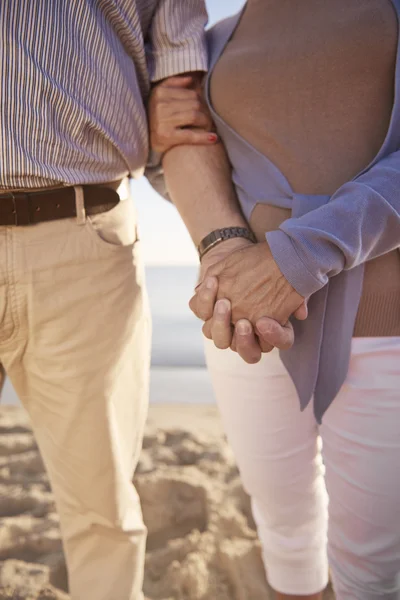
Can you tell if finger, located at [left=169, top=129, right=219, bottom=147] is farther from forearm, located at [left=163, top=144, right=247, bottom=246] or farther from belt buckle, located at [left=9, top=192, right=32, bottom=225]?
belt buckle, located at [left=9, top=192, right=32, bottom=225]

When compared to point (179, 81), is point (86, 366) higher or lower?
lower

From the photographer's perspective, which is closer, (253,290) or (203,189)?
(253,290)

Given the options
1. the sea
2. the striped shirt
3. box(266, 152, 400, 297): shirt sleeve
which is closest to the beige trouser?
the striped shirt

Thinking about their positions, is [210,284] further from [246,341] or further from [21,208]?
[21,208]

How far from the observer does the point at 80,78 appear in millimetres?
1164

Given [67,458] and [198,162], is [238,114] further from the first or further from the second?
[67,458]

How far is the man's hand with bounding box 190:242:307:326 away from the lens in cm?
96

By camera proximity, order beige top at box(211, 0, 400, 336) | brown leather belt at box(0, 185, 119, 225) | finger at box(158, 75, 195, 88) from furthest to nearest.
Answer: finger at box(158, 75, 195, 88) → brown leather belt at box(0, 185, 119, 225) → beige top at box(211, 0, 400, 336)

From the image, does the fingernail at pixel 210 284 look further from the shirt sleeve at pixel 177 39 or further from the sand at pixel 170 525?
the sand at pixel 170 525

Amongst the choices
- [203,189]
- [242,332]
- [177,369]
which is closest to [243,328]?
[242,332]

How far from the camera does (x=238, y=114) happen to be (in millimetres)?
1167

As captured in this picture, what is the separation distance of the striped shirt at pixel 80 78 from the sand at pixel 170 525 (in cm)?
136

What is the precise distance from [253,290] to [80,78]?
63cm

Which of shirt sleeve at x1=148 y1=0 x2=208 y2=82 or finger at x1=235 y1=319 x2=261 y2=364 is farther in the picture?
shirt sleeve at x1=148 y1=0 x2=208 y2=82
